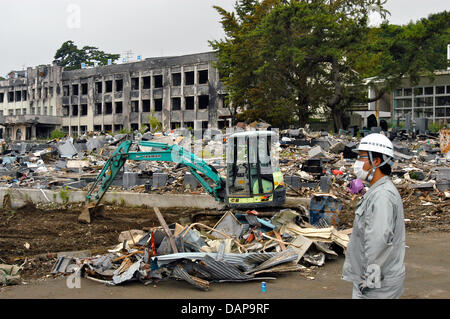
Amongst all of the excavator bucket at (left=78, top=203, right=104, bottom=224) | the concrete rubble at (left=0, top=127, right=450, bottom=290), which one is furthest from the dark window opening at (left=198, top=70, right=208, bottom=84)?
the excavator bucket at (left=78, top=203, right=104, bottom=224)

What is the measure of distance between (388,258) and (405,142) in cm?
2285

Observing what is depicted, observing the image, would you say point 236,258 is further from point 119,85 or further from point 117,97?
point 119,85

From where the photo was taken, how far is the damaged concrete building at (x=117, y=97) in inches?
1901

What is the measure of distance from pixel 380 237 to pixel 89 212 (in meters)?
11.2

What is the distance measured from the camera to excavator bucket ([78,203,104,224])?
43.7 ft

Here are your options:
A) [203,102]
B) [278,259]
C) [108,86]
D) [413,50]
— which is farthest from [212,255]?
[108,86]

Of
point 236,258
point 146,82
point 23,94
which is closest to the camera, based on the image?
point 236,258

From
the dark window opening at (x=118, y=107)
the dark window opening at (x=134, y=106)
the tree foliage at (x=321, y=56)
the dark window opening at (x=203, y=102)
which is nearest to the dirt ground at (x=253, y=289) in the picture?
the tree foliage at (x=321, y=56)

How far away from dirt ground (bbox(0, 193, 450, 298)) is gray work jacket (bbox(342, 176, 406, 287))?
3336 mm

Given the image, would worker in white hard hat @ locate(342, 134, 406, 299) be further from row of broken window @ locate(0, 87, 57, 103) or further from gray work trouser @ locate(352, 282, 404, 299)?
row of broken window @ locate(0, 87, 57, 103)

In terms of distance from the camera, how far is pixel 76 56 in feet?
237

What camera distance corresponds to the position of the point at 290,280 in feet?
25.4
